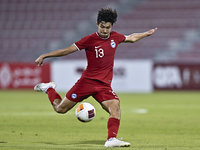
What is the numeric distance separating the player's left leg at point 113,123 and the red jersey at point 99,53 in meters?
0.36

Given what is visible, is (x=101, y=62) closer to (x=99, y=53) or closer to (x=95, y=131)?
(x=99, y=53)

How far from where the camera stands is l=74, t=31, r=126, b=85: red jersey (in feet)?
20.3

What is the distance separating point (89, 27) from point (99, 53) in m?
21.6

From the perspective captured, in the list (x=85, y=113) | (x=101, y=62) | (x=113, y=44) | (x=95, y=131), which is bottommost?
(x=95, y=131)

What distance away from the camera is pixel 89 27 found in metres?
27.6

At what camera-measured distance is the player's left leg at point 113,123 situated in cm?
578

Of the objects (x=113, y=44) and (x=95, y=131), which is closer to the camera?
(x=113, y=44)

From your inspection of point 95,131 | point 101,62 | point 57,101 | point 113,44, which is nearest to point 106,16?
point 113,44

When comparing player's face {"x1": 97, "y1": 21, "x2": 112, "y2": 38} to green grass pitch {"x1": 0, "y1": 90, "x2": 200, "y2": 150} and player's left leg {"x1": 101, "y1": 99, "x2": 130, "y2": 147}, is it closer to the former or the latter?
player's left leg {"x1": 101, "y1": 99, "x2": 130, "y2": 147}

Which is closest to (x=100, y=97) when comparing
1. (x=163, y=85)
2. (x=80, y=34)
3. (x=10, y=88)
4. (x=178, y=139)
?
(x=178, y=139)

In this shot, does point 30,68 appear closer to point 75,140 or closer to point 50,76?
point 50,76

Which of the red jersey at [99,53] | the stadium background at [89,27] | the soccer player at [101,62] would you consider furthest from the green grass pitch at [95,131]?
the stadium background at [89,27]

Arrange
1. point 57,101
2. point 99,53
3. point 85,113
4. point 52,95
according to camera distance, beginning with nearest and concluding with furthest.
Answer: point 99,53 → point 85,113 → point 57,101 → point 52,95

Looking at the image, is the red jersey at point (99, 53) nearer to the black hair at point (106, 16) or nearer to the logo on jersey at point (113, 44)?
the logo on jersey at point (113, 44)
